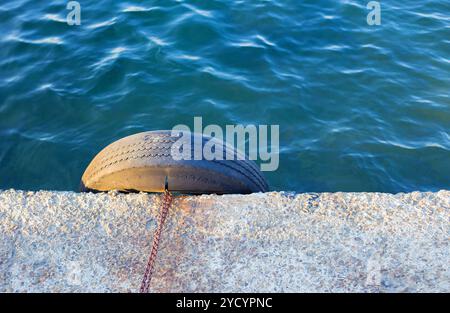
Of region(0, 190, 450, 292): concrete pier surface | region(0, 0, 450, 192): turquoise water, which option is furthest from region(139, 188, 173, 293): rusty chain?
region(0, 0, 450, 192): turquoise water

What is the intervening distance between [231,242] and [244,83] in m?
3.49

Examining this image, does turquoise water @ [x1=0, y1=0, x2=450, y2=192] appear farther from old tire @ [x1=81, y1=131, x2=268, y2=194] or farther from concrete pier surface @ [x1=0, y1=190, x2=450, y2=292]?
concrete pier surface @ [x1=0, y1=190, x2=450, y2=292]

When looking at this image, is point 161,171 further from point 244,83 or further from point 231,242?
point 244,83

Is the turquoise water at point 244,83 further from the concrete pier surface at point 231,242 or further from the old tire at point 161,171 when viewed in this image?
the concrete pier surface at point 231,242

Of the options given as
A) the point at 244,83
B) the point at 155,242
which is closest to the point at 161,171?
the point at 155,242

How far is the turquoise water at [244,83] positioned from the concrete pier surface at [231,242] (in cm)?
159

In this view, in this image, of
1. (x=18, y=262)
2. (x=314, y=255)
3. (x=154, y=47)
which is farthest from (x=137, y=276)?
(x=154, y=47)

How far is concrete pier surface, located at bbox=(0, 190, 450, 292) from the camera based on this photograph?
356 cm

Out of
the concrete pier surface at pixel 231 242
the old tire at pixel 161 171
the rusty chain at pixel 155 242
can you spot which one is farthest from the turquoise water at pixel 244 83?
the rusty chain at pixel 155 242

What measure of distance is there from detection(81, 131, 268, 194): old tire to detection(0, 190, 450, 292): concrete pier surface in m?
0.14

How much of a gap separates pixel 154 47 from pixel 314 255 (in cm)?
A: 482

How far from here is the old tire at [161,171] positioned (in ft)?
14.1

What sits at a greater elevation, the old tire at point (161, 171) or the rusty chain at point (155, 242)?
the old tire at point (161, 171)

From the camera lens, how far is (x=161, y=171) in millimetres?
4281
